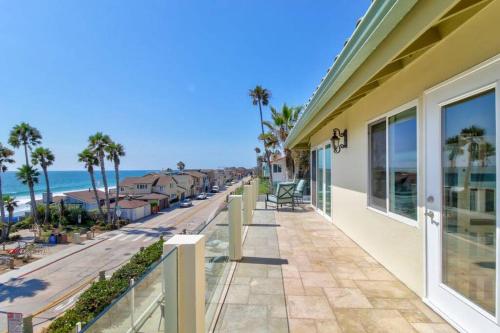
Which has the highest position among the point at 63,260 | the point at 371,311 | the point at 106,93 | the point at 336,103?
the point at 106,93

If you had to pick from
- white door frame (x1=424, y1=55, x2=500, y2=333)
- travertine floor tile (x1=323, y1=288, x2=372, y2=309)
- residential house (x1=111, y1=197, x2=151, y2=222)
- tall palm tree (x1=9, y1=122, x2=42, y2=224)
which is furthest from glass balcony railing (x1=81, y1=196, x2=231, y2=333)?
residential house (x1=111, y1=197, x2=151, y2=222)

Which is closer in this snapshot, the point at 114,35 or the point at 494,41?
the point at 494,41

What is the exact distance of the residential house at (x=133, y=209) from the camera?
107 ft

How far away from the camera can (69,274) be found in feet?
52.2

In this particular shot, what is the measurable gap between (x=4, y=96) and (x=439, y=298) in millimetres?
42505

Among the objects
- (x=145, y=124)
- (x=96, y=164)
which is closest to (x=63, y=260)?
(x=96, y=164)

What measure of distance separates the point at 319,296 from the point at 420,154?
1.97m

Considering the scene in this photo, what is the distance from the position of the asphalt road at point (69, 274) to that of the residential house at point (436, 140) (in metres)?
4.05

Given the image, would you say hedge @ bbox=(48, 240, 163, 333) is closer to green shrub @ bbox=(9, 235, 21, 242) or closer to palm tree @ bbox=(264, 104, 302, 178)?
→ palm tree @ bbox=(264, 104, 302, 178)

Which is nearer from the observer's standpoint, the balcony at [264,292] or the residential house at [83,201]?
the balcony at [264,292]

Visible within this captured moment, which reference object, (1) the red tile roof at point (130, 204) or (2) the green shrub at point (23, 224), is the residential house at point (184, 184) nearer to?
(1) the red tile roof at point (130, 204)

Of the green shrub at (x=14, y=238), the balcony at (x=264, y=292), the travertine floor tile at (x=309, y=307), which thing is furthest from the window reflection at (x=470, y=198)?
the green shrub at (x=14, y=238)

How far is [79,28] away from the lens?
511 inches

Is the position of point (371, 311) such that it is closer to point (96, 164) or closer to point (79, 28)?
point (79, 28)
